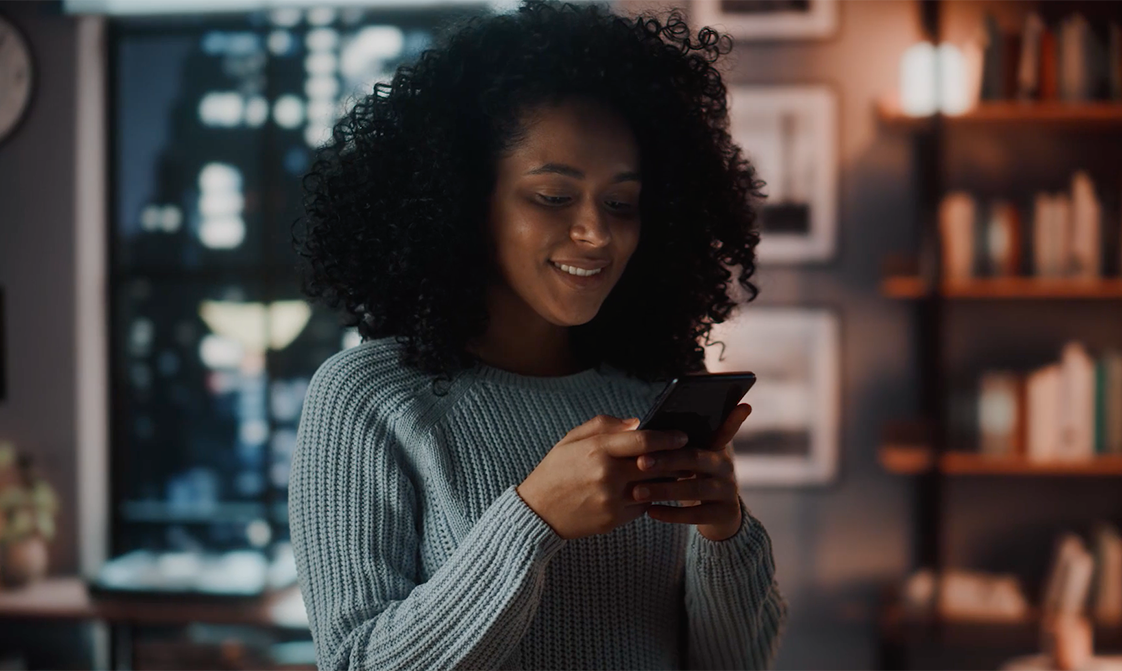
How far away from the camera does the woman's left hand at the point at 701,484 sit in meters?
0.89

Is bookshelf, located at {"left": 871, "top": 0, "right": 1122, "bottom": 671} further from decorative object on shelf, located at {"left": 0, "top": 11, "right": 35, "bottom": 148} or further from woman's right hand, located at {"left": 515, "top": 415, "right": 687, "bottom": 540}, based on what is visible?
decorative object on shelf, located at {"left": 0, "top": 11, "right": 35, "bottom": 148}

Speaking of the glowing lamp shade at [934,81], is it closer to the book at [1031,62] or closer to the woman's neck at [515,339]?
the book at [1031,62]

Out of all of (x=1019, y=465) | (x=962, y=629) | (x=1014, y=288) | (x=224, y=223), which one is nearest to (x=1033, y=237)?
(x=1014, y=288)

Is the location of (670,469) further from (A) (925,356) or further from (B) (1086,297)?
(B) (1086,297)

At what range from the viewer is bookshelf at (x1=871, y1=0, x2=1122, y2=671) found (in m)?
3.11

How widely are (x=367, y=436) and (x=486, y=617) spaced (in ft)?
0.76

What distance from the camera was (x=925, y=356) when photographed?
3.36m

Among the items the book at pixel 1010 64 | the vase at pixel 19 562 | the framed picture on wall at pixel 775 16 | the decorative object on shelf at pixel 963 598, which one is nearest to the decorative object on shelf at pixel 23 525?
the vase at pixel 19 562

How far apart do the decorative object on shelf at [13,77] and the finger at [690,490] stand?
3610mm

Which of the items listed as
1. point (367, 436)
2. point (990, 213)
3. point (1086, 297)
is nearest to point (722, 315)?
point (367, 436)

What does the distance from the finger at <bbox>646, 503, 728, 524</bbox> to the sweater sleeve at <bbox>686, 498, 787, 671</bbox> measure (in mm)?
83

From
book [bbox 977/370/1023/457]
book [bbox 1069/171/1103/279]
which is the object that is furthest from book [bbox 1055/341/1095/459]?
book [bbox 1069/171/1103/279]

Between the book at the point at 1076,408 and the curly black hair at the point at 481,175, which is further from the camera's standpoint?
the book at the point at 1076,408

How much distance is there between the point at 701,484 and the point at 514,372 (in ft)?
1.02
